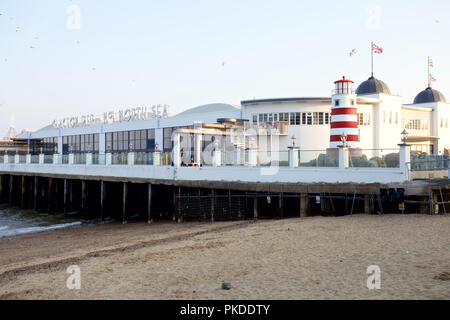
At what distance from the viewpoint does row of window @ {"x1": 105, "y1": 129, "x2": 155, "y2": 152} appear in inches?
1618

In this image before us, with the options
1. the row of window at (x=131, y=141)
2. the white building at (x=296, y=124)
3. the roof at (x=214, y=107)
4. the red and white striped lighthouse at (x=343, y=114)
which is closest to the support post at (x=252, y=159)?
the white building at (x=296, y=124)

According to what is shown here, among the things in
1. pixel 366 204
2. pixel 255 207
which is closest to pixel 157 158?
pixel 255 207

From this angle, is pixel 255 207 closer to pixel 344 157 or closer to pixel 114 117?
pixel 344 157

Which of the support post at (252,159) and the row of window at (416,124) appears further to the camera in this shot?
the row of window at (416,124)

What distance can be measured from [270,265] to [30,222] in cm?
2433

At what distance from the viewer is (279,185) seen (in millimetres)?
20172

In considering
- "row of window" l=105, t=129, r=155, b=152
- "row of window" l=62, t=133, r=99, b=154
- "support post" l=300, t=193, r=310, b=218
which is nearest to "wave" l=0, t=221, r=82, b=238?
"row of window" l=105, t=129, r=155, b=152

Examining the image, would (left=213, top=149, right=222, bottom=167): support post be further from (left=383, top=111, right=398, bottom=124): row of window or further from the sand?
(left=383, top=111, right=398, bottom=124): row of window

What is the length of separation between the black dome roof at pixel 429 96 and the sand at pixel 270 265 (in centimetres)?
3267

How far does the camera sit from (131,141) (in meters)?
43.3

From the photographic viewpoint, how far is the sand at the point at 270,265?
27.0 feet

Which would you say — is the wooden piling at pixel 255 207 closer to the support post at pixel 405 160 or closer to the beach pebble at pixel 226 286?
the support post at pixel 405 160

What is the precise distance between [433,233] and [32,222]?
25.7 m
